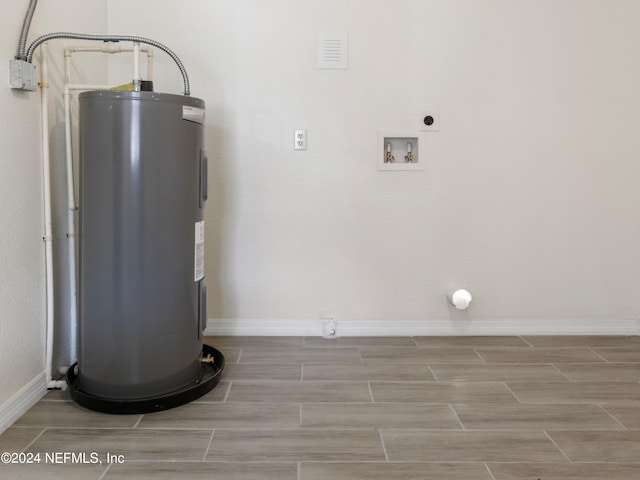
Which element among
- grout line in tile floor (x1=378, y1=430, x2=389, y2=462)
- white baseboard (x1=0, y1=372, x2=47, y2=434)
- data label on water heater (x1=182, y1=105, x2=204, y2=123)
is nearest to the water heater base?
white baseboard (x1=0, y1=372, x2=47, y2=434)

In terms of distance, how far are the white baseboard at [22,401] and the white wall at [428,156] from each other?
1.04m

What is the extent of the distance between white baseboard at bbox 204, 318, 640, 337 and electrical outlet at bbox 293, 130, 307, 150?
94cm

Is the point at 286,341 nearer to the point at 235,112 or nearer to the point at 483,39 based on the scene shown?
the point at 235,112

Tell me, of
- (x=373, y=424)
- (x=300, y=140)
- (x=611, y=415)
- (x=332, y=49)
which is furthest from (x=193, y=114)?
(x=611, y=415)

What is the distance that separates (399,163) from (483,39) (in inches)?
30.4

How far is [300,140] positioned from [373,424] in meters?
1.57

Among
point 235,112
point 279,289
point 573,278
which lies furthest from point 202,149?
point 573,278

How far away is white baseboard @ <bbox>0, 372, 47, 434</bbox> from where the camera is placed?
2.01 meters

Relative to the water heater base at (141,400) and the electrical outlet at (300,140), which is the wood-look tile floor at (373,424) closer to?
the water heater base at (141,400)

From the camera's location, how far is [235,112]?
304 cm

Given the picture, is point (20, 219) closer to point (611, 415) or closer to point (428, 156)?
point (428, 156)

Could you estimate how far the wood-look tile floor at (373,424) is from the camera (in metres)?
1.78

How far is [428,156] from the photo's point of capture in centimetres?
308

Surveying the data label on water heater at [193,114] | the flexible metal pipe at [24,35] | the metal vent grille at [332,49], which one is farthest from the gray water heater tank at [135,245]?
the metal vent grille at [332,49]
